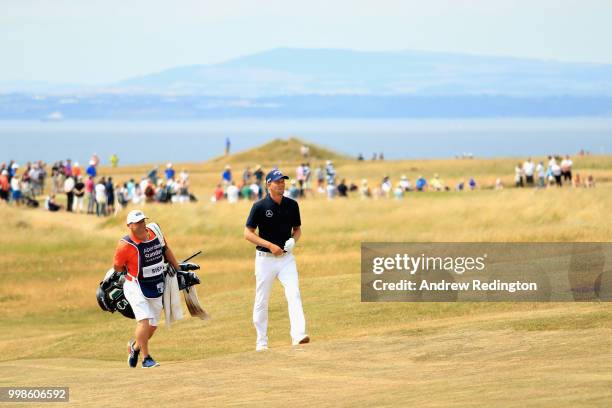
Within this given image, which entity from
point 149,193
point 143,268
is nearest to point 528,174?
point 149,193

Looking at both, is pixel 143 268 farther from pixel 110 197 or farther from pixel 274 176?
pixel 110 197

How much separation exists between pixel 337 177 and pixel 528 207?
2751 centimetres

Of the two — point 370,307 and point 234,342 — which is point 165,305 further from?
point 370,307

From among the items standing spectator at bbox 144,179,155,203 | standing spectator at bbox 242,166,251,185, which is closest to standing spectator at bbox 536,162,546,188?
standing spectator at bbox 242,166,251,185

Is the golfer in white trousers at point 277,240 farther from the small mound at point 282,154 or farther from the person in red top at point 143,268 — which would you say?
the small mound at point 282,154

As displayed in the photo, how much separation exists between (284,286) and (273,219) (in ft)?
3.00

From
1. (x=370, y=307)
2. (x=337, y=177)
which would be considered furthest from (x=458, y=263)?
(x=337, y=177)

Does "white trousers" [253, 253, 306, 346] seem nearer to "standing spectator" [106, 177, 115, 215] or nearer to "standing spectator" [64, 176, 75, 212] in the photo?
"standing spectator" [106, 177, 115, 215]

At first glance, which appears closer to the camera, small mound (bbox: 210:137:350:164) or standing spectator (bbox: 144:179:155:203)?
standing spectator (bbox: 144:179:155:203)

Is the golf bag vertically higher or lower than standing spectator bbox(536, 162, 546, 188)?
higher

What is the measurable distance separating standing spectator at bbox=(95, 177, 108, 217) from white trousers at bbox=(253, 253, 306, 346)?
3621 cm

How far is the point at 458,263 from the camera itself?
24703 millimetres

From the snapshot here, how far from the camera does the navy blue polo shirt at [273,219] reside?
16.2m

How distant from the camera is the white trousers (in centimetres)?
1631
